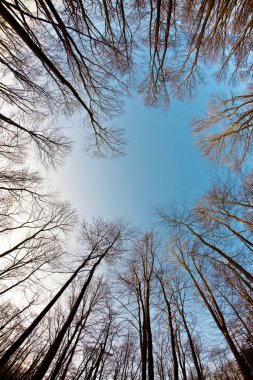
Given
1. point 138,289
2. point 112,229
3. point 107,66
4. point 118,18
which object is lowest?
point 118,18

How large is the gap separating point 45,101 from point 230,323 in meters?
14.9

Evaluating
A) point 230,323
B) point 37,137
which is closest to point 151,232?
point 230,323

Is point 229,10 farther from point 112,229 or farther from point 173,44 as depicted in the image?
point 112,229

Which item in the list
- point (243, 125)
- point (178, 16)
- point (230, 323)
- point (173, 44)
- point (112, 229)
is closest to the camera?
point (178, 16)

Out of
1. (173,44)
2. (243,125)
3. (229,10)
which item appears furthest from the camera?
(243,125)

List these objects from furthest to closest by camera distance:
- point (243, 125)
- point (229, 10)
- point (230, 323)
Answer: point (230, 323) → point (243, 125) → point (229, 10)

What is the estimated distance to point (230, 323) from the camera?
1016 centimetres

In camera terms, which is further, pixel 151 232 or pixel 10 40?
pixel 151 232

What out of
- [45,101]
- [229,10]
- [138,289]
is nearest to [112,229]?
[138,289]

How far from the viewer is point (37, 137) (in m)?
6.13

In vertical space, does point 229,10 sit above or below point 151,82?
below

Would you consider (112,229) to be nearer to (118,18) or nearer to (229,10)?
(118,18)

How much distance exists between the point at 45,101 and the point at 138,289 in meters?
10.0

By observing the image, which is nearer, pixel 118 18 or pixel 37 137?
pixel 118 18
